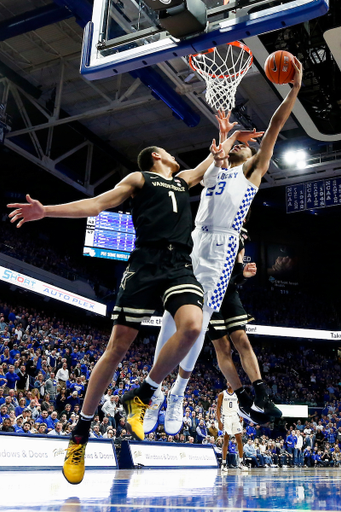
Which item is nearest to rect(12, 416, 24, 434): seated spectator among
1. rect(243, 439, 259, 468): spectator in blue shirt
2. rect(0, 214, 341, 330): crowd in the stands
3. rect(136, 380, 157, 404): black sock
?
rect(136, 380, 157, 404): black sock

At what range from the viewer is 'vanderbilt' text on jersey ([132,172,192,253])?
4023 millimetres

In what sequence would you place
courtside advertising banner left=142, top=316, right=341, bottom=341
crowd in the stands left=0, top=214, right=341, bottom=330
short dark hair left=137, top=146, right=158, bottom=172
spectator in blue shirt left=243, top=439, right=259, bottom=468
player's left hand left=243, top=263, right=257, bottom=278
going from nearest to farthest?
short dark hair left=137, top=146, right=158, bottom=172
player's left hand left=243, top=263, right=257, bottom=278
spectator in blue shirt left=243, top=439, right=259, bottom=468
crowd in the stands left=0, top=214, right=341, bottom=330
courtside advertising banner left=142, top=316, right=341, bottom=341

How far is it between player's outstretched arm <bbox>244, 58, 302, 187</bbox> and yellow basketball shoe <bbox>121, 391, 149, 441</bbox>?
226 cm

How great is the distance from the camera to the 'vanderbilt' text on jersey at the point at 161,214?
402cm

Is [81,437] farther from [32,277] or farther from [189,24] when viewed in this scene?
[32,277]

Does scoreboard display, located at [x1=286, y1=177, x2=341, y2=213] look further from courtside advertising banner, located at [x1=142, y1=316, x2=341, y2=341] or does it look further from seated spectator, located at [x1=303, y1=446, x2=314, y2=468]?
seated spectator, located at [x1=303, y1=446, x2=314, y2=468]

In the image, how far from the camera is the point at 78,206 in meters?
3.85

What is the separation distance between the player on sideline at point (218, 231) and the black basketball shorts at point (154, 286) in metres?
0.67

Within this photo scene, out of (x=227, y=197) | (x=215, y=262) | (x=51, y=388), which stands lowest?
(x=51, y=388)

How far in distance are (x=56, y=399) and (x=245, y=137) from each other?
37.7ft

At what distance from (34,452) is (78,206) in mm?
7293

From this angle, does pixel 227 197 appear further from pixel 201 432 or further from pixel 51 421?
pixel 201 432

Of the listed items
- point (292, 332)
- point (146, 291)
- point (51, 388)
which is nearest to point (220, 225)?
point (146, 291)

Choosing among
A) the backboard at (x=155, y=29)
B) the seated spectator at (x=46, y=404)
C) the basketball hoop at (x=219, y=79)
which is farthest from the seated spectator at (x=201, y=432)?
the backboard at (x=155, y=29)
